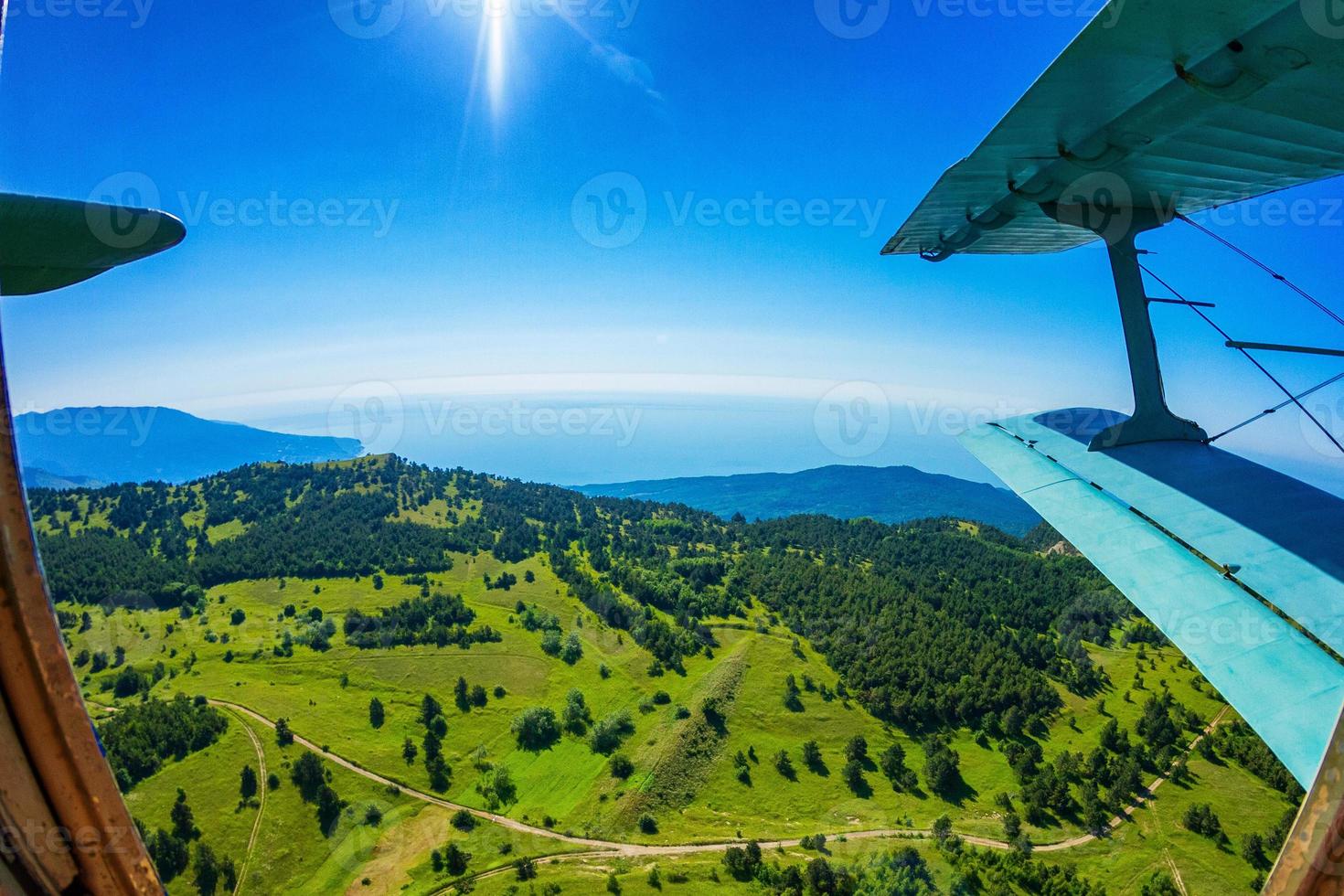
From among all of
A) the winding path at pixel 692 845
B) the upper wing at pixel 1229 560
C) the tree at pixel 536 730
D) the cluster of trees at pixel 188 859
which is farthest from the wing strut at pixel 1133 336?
the tree at pixel 536 730

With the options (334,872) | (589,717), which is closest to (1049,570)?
(589,717)

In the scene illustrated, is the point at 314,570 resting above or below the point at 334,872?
above

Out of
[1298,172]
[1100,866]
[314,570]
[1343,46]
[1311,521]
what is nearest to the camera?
[1343,46]

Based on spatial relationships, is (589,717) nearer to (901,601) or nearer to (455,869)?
(455,869)

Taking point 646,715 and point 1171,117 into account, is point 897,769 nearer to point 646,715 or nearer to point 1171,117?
point 646,715

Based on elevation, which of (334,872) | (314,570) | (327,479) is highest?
(327,479)

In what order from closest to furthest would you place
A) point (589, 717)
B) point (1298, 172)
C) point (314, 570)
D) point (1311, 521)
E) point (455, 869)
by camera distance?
point (1311, 521) → point (1298, 172) → point (455, 869) → point (589, 717) → point (314, 570)

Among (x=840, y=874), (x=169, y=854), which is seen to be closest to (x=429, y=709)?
(x=169, y=854)
